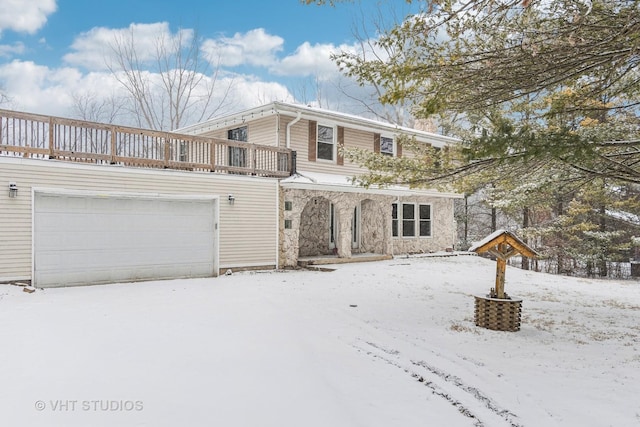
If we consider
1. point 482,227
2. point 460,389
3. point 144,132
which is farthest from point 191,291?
point 482,227

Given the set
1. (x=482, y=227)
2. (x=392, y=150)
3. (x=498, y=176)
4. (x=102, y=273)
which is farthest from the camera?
(x=482, y=227)

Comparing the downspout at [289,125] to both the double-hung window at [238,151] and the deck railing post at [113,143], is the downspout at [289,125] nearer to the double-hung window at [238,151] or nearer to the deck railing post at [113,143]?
the double-hung window at [238,151]

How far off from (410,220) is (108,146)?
1132 centimetres

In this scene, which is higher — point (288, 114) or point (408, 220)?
point (288, 114)

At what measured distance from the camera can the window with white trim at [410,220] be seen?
1677 cm

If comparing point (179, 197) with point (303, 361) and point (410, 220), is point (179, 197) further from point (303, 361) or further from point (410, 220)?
point (410, 220)

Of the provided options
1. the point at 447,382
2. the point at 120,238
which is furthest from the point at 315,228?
the point at 447,382

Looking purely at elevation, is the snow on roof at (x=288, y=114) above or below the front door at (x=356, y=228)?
above

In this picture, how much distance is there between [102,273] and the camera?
9664 mm

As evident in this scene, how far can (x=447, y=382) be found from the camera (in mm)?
4336

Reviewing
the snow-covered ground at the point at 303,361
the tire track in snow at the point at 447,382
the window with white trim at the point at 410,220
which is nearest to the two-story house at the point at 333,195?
the window with white trim at the point at 410,220

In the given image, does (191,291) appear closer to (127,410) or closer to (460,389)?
(127,410)

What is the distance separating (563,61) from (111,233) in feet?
30.3

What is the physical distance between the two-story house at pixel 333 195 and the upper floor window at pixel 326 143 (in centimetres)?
3
